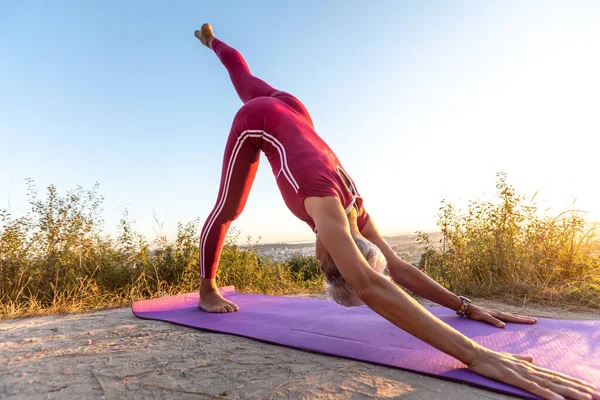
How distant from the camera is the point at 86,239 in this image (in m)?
4.58

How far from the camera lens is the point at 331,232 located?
1.66 m

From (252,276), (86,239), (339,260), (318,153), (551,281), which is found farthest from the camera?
(252,276)

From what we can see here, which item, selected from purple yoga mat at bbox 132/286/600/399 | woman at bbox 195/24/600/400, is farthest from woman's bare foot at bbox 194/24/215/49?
purple yoga mat at bbox 132/286/600/399

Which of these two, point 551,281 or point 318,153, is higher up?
point 318,153

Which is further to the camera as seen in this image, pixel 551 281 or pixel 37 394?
pixel 551 281

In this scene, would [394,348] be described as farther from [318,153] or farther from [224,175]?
[224,175]

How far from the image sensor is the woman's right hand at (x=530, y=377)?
130 centimetres

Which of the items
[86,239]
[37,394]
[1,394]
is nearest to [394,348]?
[37,394]

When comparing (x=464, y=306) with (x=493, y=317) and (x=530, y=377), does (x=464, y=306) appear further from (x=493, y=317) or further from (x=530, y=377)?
(x=530, y=377)

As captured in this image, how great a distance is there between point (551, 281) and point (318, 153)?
11.3 ft

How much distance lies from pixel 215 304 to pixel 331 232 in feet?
5.40

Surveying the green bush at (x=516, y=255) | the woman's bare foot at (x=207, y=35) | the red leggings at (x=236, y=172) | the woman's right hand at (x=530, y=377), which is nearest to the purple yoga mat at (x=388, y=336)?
the woman's right hand at (x=530, y=377)

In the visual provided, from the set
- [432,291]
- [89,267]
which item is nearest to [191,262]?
[89,267]

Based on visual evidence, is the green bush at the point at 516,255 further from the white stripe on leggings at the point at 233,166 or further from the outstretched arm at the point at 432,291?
the white stripe on leggings at the point at 233,166
